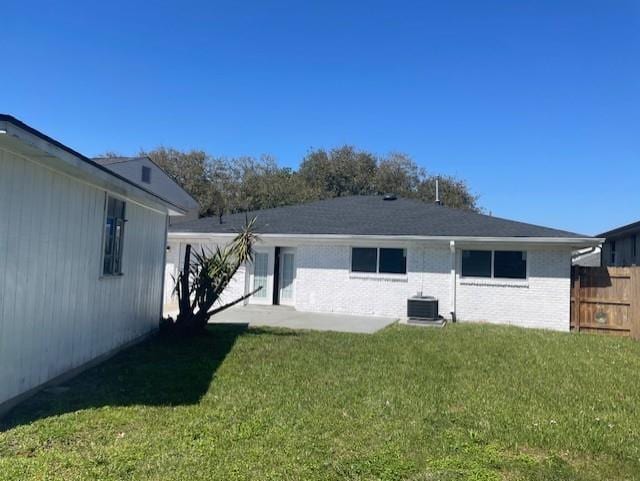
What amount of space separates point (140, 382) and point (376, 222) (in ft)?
36.1

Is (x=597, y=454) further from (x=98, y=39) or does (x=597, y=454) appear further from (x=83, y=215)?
(x=98, y=39)

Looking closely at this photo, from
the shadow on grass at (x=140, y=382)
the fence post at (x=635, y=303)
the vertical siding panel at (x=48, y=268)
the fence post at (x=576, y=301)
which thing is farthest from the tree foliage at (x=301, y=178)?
the vertical siding panel at (x=48, y=268)

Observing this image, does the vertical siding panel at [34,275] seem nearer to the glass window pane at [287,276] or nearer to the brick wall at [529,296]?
the glass window pane at [287,276]

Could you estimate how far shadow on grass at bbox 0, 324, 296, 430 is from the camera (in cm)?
507

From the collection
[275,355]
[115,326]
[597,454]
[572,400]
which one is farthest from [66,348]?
[572,400]

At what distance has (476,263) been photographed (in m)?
14.2

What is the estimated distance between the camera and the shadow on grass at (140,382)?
5.07 m

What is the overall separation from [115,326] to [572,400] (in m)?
7.06

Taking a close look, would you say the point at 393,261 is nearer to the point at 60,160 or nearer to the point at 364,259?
the point at 364,259

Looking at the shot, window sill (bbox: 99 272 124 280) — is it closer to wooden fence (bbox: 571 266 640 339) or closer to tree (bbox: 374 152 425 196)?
wooden fence (bbox: 571 266 640 339)

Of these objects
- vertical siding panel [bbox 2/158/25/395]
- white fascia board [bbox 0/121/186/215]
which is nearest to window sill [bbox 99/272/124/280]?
white fascia board [bbox 0/121/186/215]

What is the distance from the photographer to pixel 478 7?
36.6 ft

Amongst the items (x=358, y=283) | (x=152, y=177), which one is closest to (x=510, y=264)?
(x=358, y=283)

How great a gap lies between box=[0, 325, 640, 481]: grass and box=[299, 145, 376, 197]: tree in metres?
33.0
